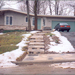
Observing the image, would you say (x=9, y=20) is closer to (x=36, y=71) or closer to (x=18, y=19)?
(x=18, y=19)

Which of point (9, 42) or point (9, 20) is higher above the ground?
point (9, 20)

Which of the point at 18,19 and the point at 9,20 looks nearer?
the point at 9,20

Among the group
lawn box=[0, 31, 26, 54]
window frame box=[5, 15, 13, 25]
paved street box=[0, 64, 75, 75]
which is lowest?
paved street box=[0, 64, 75, 75]

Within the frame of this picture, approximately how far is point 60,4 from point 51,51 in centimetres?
3054

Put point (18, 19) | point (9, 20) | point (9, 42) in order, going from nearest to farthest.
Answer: point (9, 42) → point (9, 20) → point (18, 19)

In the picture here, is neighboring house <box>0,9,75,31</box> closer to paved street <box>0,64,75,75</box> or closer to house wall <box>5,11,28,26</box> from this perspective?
house wall <box>5,11,28,26</box>

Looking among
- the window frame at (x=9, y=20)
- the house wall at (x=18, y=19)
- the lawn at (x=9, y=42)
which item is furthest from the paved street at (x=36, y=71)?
the window frame at (x=9, y=20)

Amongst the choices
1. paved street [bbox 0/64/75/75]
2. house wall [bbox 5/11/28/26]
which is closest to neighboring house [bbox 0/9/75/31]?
house wall [bbox 5/11/28/26]

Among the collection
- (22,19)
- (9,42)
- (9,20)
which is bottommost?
(9,42)

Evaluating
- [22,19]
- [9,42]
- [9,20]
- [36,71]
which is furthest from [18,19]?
[36,71]

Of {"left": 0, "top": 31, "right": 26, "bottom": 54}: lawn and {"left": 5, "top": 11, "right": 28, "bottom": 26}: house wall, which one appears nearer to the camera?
{"left": 0, "top": 31, "right": 26, "bottom": 54}: lawn

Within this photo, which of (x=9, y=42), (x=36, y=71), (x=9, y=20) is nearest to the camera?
(x=36, y=71)

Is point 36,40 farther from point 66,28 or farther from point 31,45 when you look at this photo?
point 66,28

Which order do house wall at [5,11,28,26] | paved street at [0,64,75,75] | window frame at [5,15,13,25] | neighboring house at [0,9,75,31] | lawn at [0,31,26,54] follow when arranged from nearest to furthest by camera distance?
1. paved street at [0,64,75,75]
2. lawn at [0,31,26,54]
3. neighboring house at [0,9,75,31]
4. window frame at [5,15,13,25]
5. house wall at [5,11,28,26]
